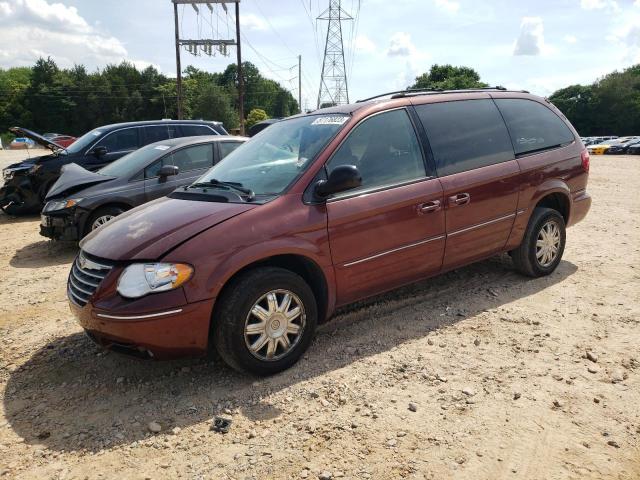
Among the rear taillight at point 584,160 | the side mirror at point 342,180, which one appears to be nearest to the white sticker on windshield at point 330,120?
the side mirror at point 342,180

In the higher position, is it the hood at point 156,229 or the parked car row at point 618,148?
the parked car row at point 618,148

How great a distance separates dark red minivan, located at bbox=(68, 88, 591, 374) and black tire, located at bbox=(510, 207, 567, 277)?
0.05 ft

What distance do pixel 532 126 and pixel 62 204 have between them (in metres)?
6.02

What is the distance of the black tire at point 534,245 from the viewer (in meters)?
4.95

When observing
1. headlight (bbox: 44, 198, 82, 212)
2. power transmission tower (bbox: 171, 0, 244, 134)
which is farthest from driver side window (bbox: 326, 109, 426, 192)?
power transmission tower (bbox: 171, 0, 244, 134)

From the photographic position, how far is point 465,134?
4.45 m

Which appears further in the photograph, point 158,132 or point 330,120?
point 158,132

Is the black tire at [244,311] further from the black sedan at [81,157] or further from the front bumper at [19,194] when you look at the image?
the front bumper at [19,194]

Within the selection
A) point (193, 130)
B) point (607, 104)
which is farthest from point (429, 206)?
point (607, 104)

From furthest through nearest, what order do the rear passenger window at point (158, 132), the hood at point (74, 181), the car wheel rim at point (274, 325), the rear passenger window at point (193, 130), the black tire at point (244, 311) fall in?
the rear passenger window at point (193, 130)
the rear passenger window at point (158, 132)
the hood at point (74, 181)
the car wheel rim at point (274, 325)
the black tire at point (244, 311)

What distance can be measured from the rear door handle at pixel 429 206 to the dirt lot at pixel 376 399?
95cm

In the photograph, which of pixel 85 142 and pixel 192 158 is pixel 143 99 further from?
pixel 192 158

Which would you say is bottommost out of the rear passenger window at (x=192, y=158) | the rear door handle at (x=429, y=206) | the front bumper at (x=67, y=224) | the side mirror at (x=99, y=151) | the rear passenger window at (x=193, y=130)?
the front bumper at (x=67, y=224)

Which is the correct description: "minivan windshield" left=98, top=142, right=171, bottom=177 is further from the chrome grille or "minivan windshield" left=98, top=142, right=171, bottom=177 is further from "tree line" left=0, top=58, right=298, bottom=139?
"tree line" left=0, top=58, right=298, bottom=139
